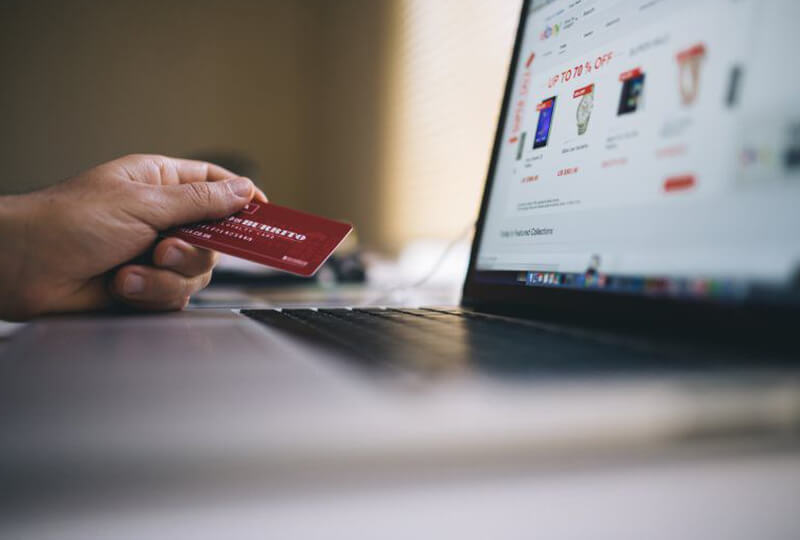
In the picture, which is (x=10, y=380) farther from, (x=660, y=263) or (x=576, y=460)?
(x=660, y=263)

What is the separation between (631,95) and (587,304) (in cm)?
18

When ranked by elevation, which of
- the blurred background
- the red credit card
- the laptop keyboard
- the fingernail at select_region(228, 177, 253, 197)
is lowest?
the laptop keyboard

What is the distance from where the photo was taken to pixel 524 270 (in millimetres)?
649

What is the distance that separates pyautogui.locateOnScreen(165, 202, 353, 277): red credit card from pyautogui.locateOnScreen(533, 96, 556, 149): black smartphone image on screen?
23 cm

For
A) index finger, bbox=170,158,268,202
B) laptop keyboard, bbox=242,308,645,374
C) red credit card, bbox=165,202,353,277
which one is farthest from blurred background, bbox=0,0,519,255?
laptop keyboard, bbox=242,308,645,374

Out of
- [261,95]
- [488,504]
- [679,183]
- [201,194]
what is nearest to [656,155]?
[679,183]

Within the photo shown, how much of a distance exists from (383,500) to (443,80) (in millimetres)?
2315

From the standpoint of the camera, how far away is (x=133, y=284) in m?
0.66

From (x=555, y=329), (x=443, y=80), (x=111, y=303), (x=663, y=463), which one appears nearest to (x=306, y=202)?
(x=443, y=80)

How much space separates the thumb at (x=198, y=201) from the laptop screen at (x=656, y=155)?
302mm

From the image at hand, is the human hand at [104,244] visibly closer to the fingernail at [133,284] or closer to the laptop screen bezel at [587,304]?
the fingernail at [133,284]

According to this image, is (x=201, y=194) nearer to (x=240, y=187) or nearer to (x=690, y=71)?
(x=240, y=187)

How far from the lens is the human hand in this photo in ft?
2.02

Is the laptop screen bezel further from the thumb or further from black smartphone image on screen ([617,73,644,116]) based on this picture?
the thumb
